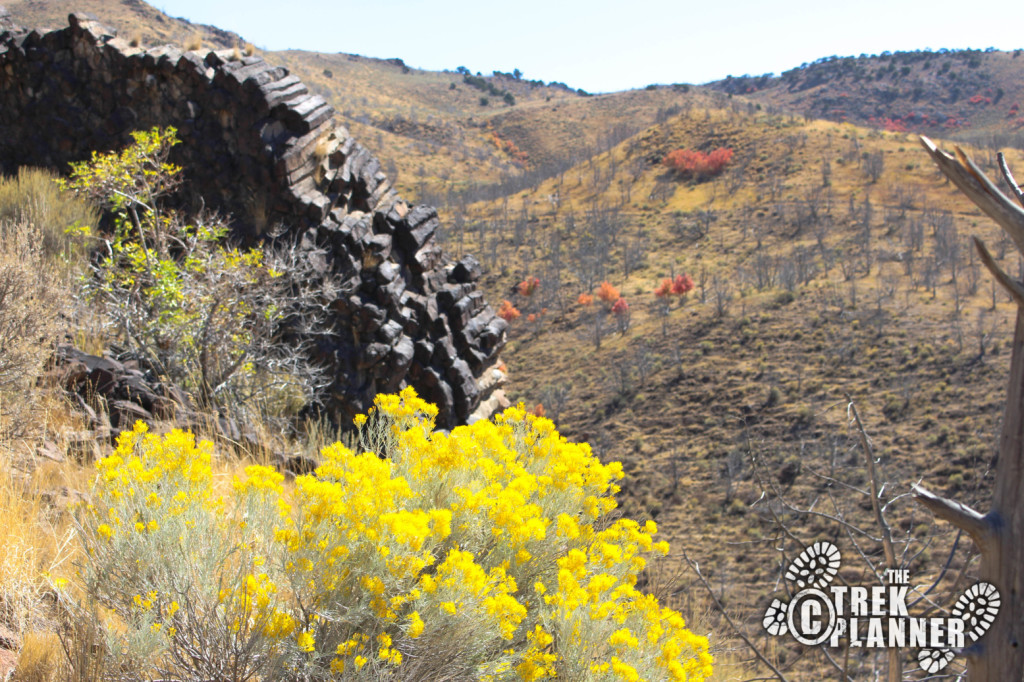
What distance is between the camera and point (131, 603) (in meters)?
2.28

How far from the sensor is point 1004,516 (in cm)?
167

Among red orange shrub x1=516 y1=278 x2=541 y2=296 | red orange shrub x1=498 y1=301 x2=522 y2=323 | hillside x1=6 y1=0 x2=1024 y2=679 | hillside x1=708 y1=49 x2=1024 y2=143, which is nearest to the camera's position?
hillside x1=6 y1=0 x2=1024 y2=679

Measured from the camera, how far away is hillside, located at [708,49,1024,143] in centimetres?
6191

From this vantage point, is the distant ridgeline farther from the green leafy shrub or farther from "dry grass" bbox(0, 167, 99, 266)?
"dry grass" bbox(0, 167, 99, 266)

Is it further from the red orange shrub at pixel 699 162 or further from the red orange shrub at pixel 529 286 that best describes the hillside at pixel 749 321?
the red orange shrub at pixel 699 162

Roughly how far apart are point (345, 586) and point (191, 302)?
543 cm

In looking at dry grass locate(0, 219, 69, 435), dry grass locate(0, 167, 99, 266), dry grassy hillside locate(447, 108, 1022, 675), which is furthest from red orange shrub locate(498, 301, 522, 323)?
dry grass locate(0, 219, 69, 435)

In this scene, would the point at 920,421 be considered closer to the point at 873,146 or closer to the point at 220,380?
the point at 220,380

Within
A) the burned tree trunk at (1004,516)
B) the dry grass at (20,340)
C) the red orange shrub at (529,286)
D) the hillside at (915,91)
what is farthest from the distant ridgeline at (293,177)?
the hillside at (915,91)

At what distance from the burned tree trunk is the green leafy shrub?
5.44 metres

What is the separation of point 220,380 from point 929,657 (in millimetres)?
6115

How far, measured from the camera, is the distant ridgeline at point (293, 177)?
9.79 metres

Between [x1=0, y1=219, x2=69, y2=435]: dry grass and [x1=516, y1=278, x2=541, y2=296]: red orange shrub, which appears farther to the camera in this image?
[x1=516, y1=278, x2=541, y2=296]: red orange shrub

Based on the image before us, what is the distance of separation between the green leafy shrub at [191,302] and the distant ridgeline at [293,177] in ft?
4.51
